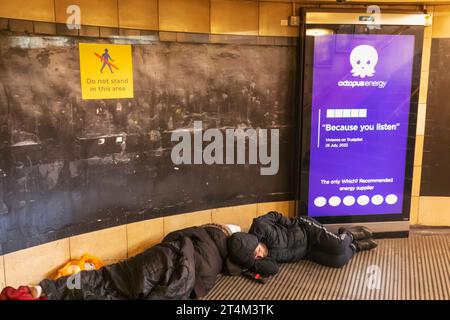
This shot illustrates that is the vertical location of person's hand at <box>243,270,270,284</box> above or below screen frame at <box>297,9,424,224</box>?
below

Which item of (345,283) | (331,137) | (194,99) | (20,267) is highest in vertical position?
(194,99)

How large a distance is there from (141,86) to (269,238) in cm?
152

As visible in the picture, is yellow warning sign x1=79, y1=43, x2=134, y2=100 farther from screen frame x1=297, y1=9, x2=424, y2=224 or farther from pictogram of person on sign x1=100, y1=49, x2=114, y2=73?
screen frame x1=297, y1=9, x2=424, y2=224

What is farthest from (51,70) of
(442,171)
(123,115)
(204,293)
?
(442,171)

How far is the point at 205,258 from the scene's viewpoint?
10.5ft

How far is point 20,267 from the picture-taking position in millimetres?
2943

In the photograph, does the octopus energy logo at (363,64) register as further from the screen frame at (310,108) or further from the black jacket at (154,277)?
the black jacket at (154,277)

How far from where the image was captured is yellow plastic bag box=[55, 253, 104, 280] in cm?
305

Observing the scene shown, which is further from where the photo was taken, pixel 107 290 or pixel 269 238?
pixel 269 238

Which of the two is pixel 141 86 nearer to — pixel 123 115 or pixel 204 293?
pixel 123 115

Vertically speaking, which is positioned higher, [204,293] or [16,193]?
[16,193]

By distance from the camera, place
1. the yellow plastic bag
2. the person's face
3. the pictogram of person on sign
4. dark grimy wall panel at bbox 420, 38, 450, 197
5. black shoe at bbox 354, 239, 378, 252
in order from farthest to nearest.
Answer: dark grimy wall panel at bbox 420, 38, 450, 197 → black shoe at bbox 354, 239, 378, 252 → the person's face → the pictogram of person on sign → the yellow plastic bag

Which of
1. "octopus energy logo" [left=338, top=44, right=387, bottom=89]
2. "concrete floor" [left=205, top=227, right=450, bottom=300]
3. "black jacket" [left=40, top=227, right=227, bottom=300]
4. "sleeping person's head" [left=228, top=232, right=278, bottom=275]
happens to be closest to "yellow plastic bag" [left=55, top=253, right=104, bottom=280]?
"black jacket" [left=40, top=227, right=227, bottom=300]

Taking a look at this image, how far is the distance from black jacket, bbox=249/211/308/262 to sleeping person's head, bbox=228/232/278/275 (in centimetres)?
13
